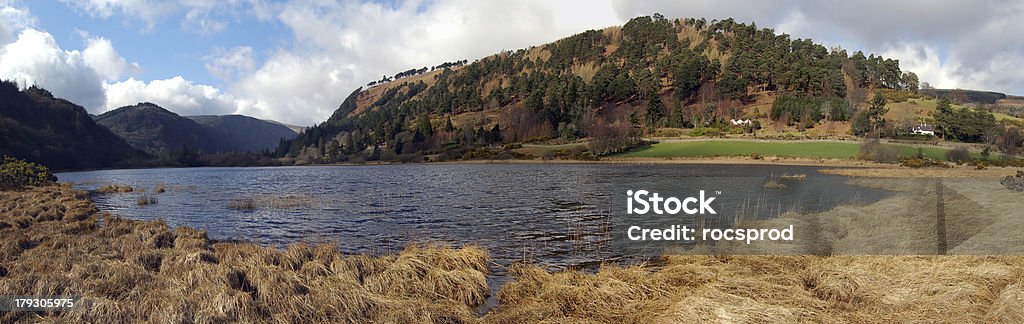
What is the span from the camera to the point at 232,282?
37.8 feet

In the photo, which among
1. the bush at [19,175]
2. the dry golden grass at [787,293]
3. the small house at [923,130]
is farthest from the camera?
the small house at [923,130]

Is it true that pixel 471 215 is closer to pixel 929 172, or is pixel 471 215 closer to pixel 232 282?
pixel 232 282

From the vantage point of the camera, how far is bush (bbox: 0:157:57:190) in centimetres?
4306

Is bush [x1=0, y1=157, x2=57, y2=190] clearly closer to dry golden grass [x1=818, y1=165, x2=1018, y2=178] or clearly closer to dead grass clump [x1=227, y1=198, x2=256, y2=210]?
dead grass clump [x1=227, y1=198, x2=256, y2=210]

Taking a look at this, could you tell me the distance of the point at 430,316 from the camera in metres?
9.82

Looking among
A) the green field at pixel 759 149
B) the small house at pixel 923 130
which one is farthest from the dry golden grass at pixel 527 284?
the small house at pixel 923 130

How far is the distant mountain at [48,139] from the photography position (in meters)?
144

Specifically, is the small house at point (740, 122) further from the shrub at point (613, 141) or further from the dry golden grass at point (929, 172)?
the dry golden grass at point (929, 172)

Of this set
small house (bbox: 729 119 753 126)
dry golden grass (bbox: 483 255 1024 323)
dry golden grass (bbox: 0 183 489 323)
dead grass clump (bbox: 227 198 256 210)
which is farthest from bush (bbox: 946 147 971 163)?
dead grass clump (bbox: 227 198 256 210)

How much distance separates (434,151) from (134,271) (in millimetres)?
142488

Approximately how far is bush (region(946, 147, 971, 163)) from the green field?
0.88 meters

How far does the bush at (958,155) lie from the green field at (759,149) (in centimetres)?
88

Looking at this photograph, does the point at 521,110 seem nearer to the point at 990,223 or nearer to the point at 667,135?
the point at 667,135

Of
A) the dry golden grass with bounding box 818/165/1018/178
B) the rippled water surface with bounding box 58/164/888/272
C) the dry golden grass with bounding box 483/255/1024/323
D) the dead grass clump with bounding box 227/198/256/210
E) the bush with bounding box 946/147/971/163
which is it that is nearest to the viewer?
the dry golden grass with bounding box 483/255/1024/323
